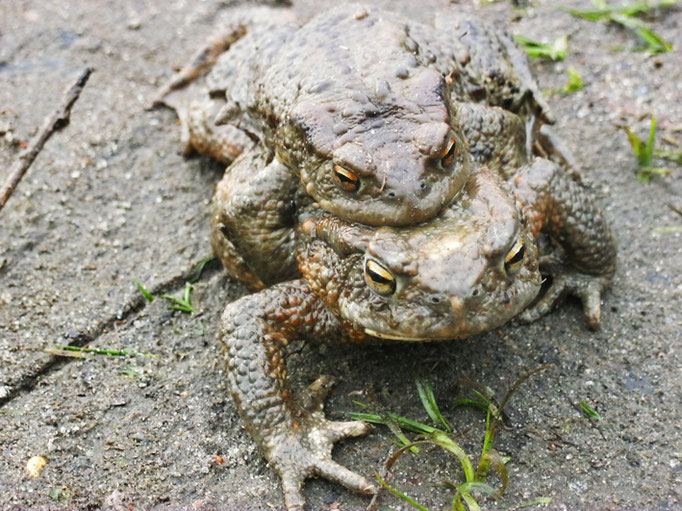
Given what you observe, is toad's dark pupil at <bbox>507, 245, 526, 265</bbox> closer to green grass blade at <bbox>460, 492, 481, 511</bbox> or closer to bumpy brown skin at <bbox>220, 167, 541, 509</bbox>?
bumpy brown skin at <bbox>220, 167, 541, 509</bbox>

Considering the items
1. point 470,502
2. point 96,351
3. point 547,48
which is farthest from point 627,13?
A: point 96,351

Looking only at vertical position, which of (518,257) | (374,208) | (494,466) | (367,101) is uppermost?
(367,101)

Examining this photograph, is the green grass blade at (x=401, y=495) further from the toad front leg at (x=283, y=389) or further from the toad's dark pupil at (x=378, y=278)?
the toad's dark pupil at (x=378, y=278)

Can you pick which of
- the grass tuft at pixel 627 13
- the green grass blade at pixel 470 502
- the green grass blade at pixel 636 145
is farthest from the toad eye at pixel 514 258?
the grass tuft at pixel 627 13

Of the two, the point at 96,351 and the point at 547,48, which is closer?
the point at 96,351

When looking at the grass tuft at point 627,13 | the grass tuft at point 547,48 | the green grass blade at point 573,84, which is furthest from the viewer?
the grass tuft at point 627,13

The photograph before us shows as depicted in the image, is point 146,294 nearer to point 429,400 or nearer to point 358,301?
point 358,301
